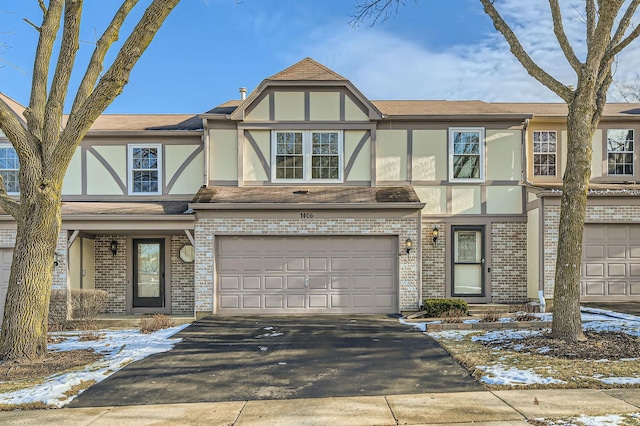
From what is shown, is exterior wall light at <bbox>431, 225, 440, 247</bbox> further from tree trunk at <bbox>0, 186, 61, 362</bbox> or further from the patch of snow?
tree trunk at <bbox>0, 186, 61, 362</bbox>

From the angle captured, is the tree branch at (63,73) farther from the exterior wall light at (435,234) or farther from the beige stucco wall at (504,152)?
the beige stucco wall at (504,152)

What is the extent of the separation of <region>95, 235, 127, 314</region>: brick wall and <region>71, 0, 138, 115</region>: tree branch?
5.90 metres

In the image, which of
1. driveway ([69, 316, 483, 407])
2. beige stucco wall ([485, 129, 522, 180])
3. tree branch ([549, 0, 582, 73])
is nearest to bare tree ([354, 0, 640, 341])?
tree branch ([549, 0, 582, 73])

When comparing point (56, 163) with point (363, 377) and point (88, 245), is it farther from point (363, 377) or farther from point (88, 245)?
point (363, 377)

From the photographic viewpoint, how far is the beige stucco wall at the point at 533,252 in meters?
12.8

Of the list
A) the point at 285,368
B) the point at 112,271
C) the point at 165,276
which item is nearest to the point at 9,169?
the point at 112,271

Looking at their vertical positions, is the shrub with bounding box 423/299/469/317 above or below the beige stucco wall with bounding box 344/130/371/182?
below

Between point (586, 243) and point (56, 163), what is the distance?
13024 mm

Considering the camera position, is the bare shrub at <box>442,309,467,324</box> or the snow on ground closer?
the snow on ground

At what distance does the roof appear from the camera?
12.6m

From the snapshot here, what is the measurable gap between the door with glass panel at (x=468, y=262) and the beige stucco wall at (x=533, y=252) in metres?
1.28

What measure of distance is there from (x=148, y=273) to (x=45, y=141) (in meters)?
5.88

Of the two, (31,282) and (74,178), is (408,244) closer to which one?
(31,282)

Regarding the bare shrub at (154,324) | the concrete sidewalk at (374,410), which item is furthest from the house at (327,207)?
the concrete sidewalk at (374,410)
